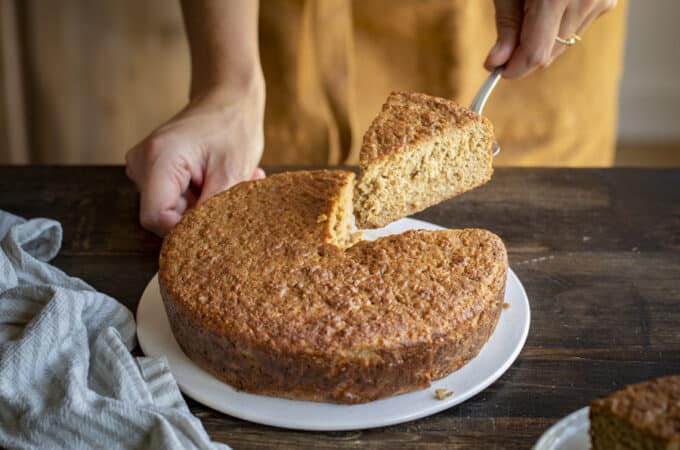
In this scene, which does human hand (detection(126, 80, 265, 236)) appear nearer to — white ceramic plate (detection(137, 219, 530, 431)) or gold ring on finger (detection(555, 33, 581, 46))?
white ceramic plate (detection(137, 219, 530, 431))

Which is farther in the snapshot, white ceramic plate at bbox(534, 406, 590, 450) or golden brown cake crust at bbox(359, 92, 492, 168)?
golden brown cake crust at bbox(359, 92, 492, 168)

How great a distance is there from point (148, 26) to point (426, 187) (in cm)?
175

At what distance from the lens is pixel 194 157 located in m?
1.92

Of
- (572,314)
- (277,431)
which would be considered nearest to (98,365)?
(277,431)

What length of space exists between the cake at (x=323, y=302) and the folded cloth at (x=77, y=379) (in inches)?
4.4

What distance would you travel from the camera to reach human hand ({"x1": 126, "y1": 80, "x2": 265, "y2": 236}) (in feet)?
6.09

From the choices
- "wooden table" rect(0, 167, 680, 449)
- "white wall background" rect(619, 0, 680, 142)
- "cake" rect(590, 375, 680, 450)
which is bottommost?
"white wall background" rect(619, 0, 680, 142)

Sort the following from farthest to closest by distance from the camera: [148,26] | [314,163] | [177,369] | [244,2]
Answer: [148,26] < [314,163] < [244,2] < [177,369]

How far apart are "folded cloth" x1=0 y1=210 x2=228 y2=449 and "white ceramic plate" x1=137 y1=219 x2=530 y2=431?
42 millimetres

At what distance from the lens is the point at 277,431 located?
136cm

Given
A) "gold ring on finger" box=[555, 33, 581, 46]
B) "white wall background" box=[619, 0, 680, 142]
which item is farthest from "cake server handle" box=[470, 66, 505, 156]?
"white wall background" box=[619, 0, 680, 142]

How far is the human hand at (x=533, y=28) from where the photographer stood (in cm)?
177

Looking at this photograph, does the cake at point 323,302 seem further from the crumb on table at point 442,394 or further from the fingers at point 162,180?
the fingers at point 162,180

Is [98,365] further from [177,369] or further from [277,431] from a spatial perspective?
[277,431]
